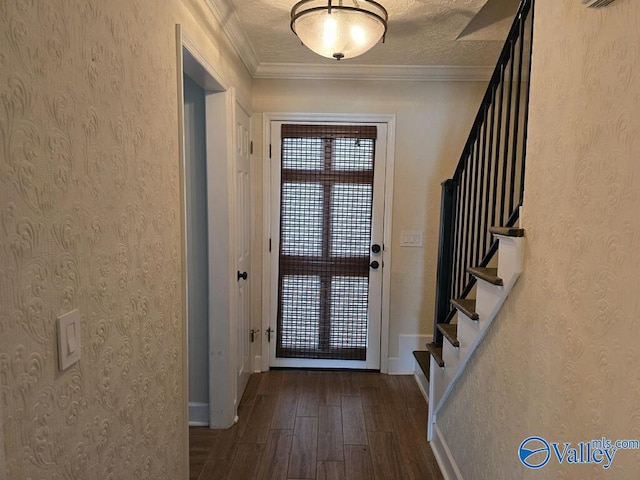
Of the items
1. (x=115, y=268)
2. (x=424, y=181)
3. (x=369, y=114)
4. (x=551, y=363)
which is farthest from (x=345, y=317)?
(x=115, y=268)

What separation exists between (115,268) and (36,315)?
0.30m

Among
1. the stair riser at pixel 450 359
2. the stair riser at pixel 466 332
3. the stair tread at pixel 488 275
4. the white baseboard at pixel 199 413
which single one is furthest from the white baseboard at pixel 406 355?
the stair tread at pixel 488 275

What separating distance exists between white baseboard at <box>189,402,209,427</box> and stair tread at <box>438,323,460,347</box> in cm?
156

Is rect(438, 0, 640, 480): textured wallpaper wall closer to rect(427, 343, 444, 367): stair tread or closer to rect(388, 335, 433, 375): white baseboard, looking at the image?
rect(427, 343, 444, 367): stair tread

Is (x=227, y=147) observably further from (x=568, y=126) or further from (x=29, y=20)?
(x=568, y=126)

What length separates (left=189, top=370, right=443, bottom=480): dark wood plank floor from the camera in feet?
6.71

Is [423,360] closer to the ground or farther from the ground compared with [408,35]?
closer to the ground

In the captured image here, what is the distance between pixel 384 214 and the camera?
9.92 ft

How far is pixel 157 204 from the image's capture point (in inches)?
50.4

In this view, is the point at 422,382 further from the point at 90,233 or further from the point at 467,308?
the point at 90,233

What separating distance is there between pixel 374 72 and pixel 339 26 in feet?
4.07

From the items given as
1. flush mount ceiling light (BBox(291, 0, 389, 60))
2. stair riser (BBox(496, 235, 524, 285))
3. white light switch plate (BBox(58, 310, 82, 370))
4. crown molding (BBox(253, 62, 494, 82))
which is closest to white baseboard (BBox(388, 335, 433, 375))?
stair riser (BBox(496, 235, 524, 285))

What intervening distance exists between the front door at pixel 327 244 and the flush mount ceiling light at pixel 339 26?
3.68ft

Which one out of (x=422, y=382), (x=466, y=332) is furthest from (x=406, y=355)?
(x=466, y=332)
